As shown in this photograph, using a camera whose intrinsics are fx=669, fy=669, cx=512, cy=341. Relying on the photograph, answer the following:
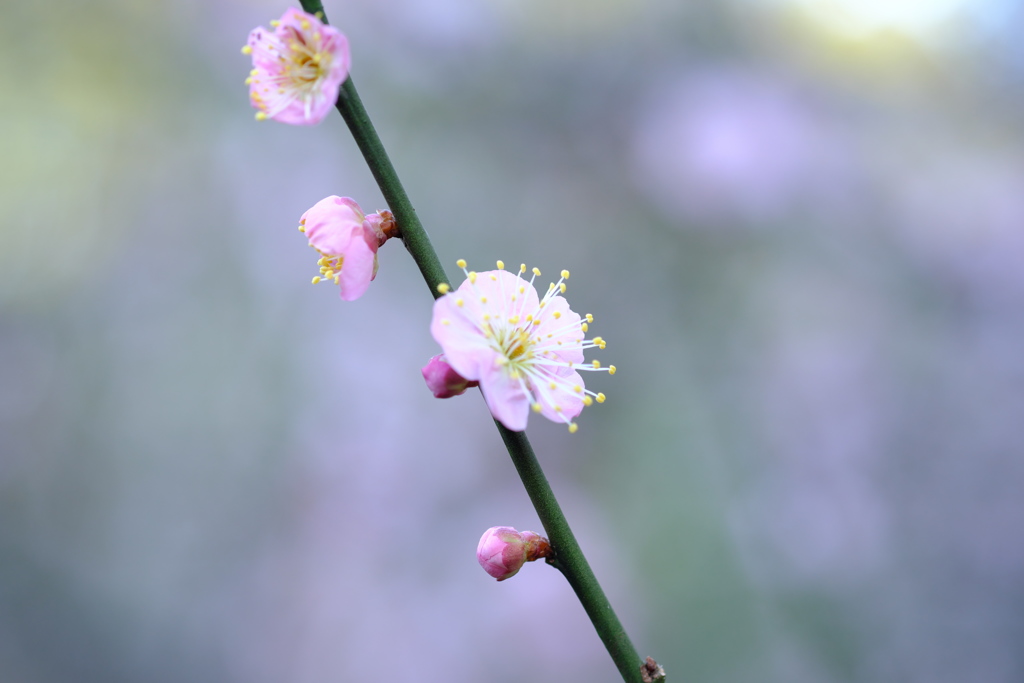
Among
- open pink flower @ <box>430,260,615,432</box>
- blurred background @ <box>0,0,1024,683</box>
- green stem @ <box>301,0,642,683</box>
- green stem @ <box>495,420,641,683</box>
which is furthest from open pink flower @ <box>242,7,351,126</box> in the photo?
blurred background @ <box>0,0,1024,683</box>

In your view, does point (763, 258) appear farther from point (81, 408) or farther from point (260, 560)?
point (81, 408)

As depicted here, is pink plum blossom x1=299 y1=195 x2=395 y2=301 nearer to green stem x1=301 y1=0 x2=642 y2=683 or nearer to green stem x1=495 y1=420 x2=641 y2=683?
green stem x1=301 y1=0 x2=642 y2=683

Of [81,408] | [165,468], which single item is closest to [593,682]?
[165,468]

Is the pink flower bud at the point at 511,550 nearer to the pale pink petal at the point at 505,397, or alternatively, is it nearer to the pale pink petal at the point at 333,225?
the pale pink petal at the point at 505,397

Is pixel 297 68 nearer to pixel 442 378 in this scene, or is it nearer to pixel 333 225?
pixel 333 225

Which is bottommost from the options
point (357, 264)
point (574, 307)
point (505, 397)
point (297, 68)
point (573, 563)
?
point (573, 563)

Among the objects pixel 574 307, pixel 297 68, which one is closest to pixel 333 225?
pixel 297 68

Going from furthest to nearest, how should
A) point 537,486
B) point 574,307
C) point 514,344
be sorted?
point 574,307
point 514,344
point 537,486
